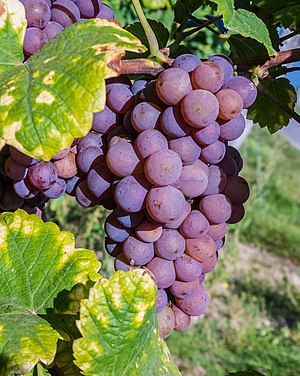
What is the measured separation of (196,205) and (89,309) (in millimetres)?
202

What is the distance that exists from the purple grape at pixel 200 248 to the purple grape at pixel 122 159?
13 cm

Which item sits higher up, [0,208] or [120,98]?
[120,98]

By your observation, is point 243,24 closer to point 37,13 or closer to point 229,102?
point 229,102

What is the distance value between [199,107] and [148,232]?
0.16 m

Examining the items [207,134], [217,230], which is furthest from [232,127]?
[217,230]

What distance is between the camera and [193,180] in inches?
25.2

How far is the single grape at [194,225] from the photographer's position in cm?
67

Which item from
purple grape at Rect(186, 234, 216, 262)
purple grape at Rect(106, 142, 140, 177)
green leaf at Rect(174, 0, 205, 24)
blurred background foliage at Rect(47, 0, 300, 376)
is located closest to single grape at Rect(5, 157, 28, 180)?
purple grape at Rect(106, 142, 140, 177)

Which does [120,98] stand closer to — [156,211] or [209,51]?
[156,211]

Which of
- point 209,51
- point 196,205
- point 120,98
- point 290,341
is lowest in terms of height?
point 290,341

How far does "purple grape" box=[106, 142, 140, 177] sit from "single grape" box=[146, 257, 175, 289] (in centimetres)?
12

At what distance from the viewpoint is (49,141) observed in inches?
21.2

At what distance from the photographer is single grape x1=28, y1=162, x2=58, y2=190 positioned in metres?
0.67

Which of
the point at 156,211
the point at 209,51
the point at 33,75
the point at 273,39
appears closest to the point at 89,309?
the point at 156,211
